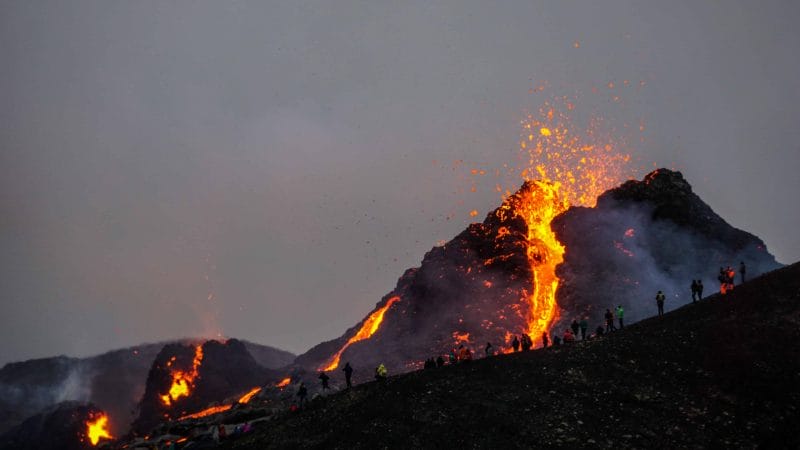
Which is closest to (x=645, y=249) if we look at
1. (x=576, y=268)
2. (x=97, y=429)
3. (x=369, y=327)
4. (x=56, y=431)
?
(x=576, y=268)

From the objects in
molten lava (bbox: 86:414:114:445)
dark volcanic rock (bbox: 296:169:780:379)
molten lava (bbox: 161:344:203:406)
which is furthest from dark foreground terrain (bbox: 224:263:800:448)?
molten lava (bbox: 86:414:114:445)

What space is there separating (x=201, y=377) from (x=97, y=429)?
30.7 m

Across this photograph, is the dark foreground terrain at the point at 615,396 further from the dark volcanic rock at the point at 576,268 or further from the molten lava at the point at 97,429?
the molten lava at the point at 97,429

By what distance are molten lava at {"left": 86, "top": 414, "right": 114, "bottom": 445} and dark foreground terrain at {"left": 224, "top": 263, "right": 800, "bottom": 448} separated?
396 ft

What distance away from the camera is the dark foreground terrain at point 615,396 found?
26.7 meters

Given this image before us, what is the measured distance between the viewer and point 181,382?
129250mm

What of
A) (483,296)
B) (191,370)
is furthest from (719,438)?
(191,370)

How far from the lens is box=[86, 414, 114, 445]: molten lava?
13086cm

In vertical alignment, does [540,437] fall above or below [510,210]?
below

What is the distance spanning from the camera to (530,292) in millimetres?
86812

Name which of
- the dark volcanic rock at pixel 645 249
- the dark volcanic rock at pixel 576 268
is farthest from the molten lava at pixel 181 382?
the dark volcanic rock at pixel 645 249

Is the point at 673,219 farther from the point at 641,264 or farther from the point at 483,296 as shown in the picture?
the point at 483,296

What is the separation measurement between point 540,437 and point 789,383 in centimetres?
1364

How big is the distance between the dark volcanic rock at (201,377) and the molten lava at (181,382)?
1.61 ft
